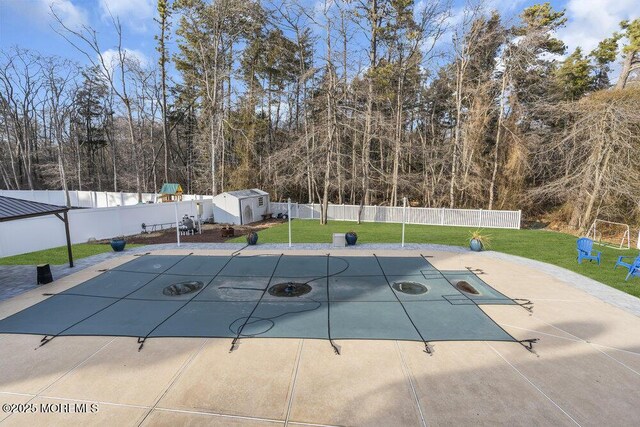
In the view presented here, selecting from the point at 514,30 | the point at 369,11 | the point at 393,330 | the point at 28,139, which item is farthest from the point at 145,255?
the point at 28,139

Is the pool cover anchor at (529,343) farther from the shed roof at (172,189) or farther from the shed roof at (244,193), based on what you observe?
the shed roof at (172,189)

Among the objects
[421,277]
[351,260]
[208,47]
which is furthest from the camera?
[208,47]

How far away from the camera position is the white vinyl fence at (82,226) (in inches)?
471

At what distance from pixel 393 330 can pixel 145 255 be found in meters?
9.08

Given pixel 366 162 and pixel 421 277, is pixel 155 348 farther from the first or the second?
pixel 366 162

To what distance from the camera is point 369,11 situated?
56.1 ft

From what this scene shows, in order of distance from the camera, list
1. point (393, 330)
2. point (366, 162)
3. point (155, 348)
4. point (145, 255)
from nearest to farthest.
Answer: point (155, 348) → point (393, 330) → point (145, 255) → point (366, 162)

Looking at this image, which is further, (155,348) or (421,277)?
(421,277)

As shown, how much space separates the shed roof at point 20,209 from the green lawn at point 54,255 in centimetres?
251

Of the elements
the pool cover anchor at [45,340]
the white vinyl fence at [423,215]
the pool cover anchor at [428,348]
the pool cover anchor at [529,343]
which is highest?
the white vinyl fence at [423,215]

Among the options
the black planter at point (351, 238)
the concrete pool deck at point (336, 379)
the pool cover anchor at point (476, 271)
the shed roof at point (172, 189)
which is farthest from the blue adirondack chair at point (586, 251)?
the shed roof at point (172, 189)

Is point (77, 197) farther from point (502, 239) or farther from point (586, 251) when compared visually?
point (586, 251)

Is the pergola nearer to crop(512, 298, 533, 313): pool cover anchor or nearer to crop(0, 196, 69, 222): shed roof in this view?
crop(0, 196, 69, 222): shed roof

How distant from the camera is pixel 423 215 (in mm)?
17297
